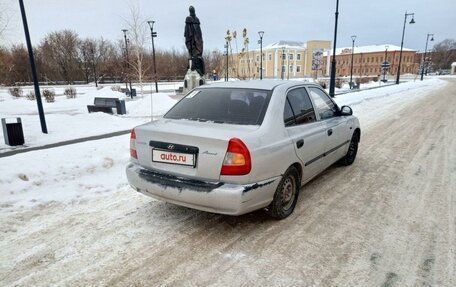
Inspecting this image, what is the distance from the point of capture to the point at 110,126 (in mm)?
9969

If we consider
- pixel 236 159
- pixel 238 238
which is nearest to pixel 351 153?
pixel 238 238

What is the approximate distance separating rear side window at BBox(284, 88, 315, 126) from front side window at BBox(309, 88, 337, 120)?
24cm

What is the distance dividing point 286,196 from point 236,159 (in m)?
1.09

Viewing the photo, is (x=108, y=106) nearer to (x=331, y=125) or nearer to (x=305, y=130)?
(x=331, y=125)

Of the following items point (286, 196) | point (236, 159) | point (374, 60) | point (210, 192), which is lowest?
point (286, 196)

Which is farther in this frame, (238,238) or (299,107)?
(299,107)

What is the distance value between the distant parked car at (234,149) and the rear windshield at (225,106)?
1 centimetres

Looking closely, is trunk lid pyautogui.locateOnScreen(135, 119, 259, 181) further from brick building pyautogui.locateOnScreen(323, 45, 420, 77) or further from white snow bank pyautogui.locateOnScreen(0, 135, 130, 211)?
brick building pyautogui.locateOnScreen(323, 45, 420, 77)

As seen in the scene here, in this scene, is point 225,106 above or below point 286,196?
above

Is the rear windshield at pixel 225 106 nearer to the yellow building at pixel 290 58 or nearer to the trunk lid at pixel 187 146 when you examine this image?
the trunk lid at pixel 187 146

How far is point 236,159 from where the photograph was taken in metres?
3.05

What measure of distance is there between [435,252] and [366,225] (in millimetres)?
716

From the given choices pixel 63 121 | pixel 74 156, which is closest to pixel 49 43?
pixel 63 121

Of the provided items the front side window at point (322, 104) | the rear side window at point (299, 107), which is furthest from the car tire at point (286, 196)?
the front side window at point (322, 104)
